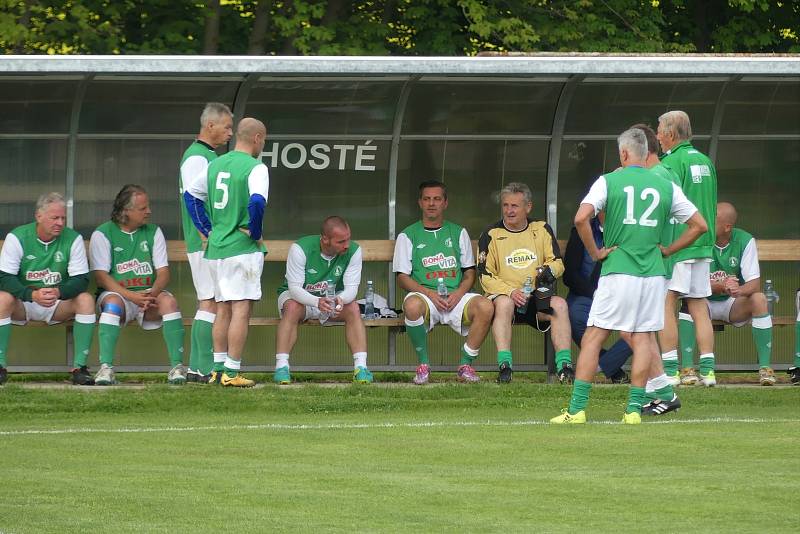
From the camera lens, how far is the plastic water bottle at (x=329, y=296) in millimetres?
10984

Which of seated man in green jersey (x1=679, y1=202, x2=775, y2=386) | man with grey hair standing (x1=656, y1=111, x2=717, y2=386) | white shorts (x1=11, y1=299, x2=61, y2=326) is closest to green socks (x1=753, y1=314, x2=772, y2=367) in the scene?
seated man in green jersey (x1=679, y1=202, x2=775, y2=386)

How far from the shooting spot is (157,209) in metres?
12.3

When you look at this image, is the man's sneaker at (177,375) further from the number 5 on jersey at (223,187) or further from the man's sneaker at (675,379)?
the man's sneaker at (675,379)

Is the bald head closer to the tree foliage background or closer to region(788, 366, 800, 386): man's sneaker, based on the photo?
region(788, 366, 800, 386): man's sneaker

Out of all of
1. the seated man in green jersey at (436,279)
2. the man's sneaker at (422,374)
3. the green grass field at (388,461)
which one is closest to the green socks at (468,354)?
the seated man in green jersey at (436,279)

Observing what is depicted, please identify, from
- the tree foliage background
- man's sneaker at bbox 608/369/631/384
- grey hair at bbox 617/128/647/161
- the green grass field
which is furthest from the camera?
the tree foliage background

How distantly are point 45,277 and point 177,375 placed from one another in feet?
3.77

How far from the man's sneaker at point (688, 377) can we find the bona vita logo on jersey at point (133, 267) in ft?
12.5

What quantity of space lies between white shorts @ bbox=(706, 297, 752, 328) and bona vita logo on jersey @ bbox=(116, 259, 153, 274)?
4111 mm

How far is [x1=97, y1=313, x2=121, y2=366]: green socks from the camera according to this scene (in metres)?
10.9

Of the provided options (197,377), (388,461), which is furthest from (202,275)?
(388,461)

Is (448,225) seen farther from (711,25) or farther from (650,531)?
(711,25)

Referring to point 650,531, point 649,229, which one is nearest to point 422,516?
point 650,531

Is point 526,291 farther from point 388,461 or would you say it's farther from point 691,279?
point 388,461
